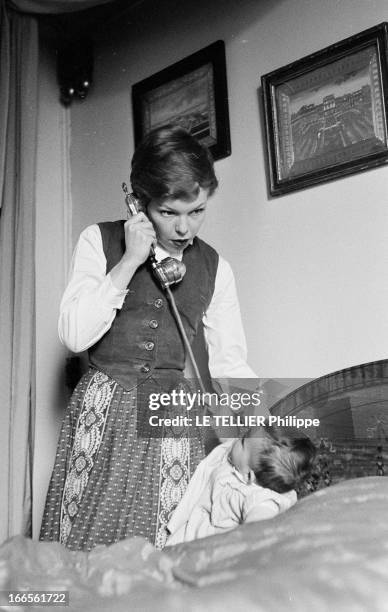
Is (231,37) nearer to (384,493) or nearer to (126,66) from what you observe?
(126,66)

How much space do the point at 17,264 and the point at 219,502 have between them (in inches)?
51.1

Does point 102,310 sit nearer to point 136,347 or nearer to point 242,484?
point 136,347

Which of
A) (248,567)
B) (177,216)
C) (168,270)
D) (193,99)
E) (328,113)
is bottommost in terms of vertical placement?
(248,567)

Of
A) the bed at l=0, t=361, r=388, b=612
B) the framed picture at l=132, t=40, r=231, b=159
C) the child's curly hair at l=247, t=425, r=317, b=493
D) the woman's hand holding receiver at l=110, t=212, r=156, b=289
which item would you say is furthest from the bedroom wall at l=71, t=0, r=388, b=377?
the bed at l=0, t=361, r=388, b=612

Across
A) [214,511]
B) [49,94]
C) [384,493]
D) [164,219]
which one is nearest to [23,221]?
[49,94]

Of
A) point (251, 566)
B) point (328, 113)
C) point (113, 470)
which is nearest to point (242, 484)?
point (113, 470)

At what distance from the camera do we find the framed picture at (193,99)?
2.19 m

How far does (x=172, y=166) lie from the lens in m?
1.54

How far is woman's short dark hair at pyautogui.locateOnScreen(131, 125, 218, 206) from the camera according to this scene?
154cm

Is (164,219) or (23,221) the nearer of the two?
(164,219)

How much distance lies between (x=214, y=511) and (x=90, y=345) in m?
0.45

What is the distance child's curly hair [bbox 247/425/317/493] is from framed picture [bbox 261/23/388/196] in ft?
2.52

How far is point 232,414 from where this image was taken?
1.59m

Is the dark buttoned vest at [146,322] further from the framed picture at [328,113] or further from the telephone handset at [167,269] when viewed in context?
the framed picture at [328,113]
